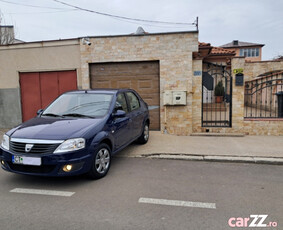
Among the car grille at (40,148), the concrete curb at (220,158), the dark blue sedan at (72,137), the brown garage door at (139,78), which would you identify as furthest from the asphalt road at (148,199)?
the brown garage door at (139,78)

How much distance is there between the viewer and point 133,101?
6.12 m

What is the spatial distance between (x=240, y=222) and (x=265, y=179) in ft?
5.68

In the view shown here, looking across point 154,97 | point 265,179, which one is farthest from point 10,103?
point 265,179

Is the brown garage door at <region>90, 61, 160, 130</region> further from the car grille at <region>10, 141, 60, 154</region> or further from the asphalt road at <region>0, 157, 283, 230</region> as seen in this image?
the car grille at <region>10, 141, 60, 154</region>

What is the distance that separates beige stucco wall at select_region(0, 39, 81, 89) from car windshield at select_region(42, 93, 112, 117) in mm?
3661

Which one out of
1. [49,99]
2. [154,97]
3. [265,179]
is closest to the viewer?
[265,179]

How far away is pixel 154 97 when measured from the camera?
837 cm

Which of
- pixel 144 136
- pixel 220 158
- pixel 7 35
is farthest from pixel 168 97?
pixel 7 35

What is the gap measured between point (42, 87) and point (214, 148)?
6.71 metres

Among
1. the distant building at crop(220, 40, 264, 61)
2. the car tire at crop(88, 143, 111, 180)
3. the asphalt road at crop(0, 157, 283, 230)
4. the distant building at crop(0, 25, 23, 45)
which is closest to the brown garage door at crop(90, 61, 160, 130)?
the asphalt road at crop(0, 157, 283, 230)

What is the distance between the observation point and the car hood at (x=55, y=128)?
378 cm

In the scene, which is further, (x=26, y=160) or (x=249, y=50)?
(x=249, y=50)

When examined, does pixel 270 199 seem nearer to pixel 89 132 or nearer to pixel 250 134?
pixel 89 132

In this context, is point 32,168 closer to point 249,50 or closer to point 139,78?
point 139,78
